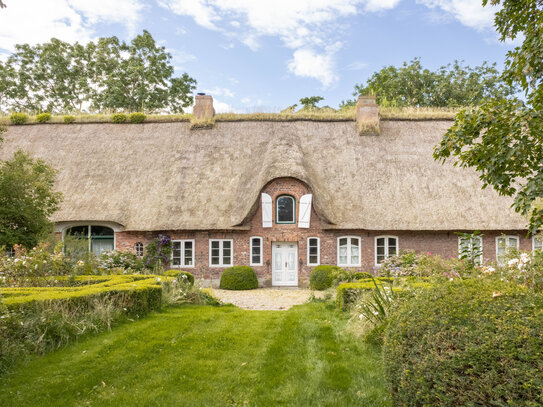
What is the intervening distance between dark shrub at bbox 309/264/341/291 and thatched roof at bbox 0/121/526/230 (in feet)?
6.74

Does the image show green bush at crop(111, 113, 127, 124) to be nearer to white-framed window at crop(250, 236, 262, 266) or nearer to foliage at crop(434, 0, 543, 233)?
white-framed window at crop(250, 236, 262, 266)

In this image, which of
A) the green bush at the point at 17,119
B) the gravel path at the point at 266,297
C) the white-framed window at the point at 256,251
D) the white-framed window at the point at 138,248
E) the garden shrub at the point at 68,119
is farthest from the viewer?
the green bush at the point at 17,119

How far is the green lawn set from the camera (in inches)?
192

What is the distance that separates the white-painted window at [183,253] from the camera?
1799cm

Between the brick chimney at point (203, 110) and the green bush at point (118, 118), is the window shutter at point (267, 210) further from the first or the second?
the green bush at point (118, 118)

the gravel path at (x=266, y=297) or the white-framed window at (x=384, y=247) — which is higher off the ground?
the white-framed window at (x=384, y=247)

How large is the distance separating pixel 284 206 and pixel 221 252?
11.8 feet

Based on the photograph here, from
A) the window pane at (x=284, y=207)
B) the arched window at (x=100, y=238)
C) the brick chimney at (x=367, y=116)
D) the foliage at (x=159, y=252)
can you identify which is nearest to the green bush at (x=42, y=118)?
the arched window at (x=100, y=238)

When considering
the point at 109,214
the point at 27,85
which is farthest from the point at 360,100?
the point at 27,85

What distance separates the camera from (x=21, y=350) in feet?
19.8

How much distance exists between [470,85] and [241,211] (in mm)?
24548

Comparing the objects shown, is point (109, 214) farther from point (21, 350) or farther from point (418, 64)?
point (418, 64)

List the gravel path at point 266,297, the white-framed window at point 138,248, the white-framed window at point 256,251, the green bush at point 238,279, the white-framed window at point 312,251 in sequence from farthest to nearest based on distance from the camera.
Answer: the white-framed window at point 138,248
the white-framed window at point 256,251
the white-framed window at point 312,251
the green bush at point 238,279
the gravel path at point 266,297

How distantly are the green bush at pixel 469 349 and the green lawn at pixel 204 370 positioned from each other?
4.65 feet
